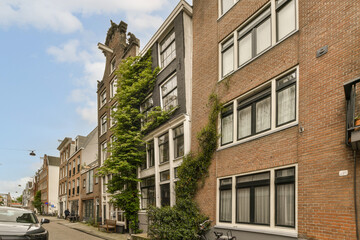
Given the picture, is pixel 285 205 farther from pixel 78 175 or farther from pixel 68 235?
pixel 78 175

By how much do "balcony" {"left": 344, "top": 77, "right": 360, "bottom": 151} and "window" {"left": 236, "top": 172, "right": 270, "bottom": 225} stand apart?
3152mm

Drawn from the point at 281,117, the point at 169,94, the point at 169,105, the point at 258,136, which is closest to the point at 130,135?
the point at 169,105

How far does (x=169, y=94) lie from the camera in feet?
53.7

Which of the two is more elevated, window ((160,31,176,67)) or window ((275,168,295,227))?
window ((160,31,176,67))

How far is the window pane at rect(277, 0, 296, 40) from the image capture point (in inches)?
372

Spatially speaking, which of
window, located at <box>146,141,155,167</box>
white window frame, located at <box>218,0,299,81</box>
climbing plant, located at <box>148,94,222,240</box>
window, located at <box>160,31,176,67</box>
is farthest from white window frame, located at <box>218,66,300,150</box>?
window, located at <box>146,141,155,167</box>

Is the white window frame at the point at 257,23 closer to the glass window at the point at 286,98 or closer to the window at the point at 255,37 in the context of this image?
the window at the point at 255,37

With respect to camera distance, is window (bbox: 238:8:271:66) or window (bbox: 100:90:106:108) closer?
window (bbox: 238:8:271:66)

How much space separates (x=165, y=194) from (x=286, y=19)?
10.4 m

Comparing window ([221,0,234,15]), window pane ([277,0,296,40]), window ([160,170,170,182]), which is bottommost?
window ([160,170,170,182])

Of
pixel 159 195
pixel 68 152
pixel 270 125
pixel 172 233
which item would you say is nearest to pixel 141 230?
pixel 159 195

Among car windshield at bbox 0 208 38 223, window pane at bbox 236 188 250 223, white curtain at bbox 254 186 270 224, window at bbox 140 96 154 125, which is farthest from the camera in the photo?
window at bbox 140 96 154 125

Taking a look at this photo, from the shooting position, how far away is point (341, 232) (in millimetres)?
6906

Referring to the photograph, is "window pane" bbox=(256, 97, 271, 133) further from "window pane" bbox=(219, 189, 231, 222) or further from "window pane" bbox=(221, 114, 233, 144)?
"window pane" bbox=(219, 189, 231, 222)
